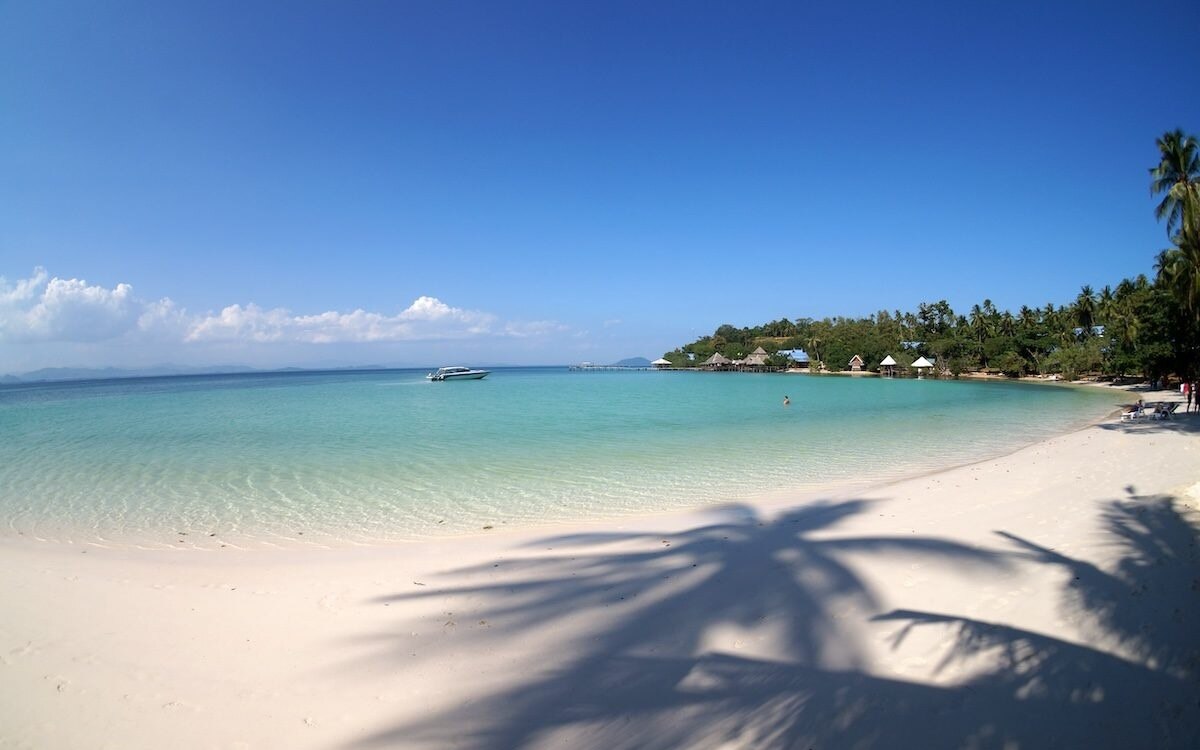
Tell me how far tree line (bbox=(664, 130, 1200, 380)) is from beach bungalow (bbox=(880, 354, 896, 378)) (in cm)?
160

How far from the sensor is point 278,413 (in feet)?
100

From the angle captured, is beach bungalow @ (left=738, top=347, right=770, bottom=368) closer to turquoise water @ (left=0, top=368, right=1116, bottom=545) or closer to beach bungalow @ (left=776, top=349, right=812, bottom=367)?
beach bungalow @ (left=776, top=349, right=812, bottom=367)

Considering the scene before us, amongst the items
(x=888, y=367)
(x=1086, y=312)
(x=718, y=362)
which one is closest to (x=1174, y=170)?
(x=1086, y=312)

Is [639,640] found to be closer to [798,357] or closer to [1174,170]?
[1174,170]

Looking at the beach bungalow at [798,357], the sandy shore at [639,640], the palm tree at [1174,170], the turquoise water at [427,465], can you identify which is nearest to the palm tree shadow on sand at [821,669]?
the sandy shore at [639,640]

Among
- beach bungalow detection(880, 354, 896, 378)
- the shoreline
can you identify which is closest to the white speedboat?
beach bungalow detection(880, 354, 896, 378)

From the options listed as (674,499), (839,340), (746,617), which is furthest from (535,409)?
(839,340)

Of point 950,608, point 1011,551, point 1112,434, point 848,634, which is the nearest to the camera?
point 848,634

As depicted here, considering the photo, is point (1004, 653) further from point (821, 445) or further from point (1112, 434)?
point (1112, 434)

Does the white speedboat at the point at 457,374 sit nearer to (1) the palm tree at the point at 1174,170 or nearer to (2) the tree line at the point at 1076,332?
(2) the tree line at the point at 1076,332

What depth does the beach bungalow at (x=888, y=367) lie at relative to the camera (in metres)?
72.0

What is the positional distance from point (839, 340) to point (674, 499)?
86.9 metres

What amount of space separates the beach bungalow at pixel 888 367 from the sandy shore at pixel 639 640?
237ft

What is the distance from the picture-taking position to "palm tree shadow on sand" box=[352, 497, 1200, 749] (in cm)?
307
